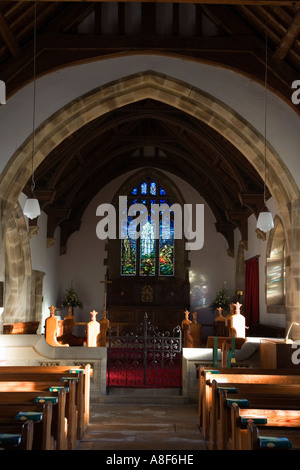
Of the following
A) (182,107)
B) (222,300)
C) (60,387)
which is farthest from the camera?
(222,300)

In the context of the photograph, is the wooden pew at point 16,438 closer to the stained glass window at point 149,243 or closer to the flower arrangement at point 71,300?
the flower arrangement at point 71,300

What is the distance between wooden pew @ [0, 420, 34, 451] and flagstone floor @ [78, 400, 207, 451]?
193 cm

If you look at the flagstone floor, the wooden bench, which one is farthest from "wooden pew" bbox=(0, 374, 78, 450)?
the wooden bench

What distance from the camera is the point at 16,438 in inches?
116

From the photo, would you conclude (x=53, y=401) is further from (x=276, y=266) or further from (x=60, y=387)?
(x=276, y=266)

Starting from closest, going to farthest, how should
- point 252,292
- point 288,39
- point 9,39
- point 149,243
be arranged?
1. point 288,39
2. point 9,39
3. point 252,292
4. point 149,243

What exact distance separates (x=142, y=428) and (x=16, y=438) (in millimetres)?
3135

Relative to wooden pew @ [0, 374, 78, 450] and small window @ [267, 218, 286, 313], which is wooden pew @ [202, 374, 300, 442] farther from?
small window @ [267, 218, 286, 313]

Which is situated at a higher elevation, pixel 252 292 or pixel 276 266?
pixel 276 266

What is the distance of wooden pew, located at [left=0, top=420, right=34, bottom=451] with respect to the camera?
9.47 ft

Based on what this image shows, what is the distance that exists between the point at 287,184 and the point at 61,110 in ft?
11.9

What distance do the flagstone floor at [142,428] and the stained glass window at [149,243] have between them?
8.63 meters

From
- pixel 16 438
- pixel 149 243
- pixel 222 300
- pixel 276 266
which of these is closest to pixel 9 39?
pixel 16 438
